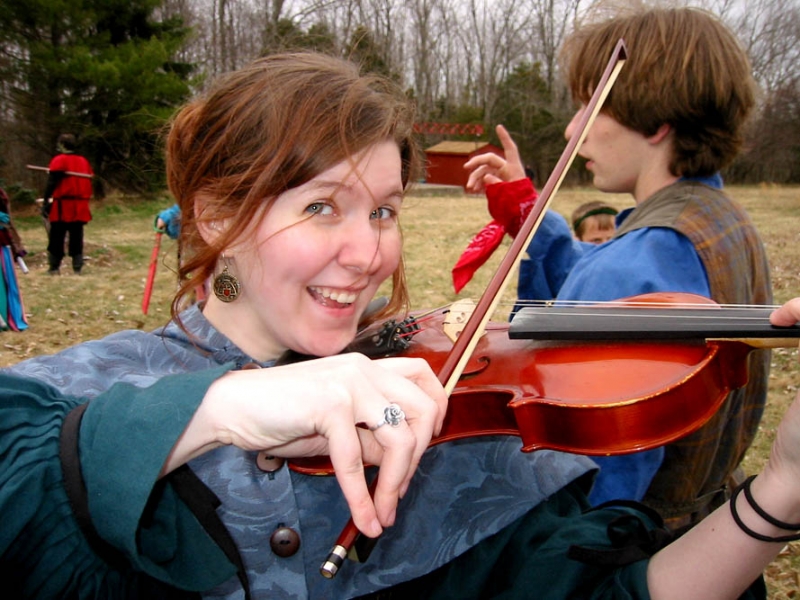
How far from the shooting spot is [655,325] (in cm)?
135

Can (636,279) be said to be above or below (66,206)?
above

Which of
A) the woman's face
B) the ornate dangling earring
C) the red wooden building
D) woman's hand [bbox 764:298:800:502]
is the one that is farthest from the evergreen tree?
woman's hand [bbox 764:298:800:502]

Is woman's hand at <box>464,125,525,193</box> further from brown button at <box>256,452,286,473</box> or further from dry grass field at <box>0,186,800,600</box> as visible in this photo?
brown button at <box>256,452,286,473</box>

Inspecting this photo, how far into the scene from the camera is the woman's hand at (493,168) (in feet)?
8.28

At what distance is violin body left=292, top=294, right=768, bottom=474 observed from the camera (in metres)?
1.20

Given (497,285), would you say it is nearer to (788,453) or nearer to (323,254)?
(323,254)

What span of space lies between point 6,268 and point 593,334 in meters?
6.57

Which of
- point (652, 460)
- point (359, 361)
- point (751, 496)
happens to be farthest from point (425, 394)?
point (652, 460)

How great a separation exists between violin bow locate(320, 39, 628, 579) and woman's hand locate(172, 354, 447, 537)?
8 cm

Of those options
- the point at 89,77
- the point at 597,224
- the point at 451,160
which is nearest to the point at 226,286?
the point at 597,224

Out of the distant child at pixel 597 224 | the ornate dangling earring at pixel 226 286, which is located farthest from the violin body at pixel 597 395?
the distant child at pixel 597 224

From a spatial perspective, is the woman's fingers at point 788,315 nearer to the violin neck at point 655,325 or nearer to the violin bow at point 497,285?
the violin neck at point 655,325

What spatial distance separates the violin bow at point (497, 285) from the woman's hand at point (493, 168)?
61 cm

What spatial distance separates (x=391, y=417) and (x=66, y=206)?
9303mm
